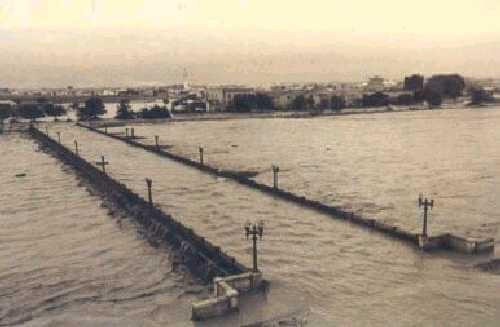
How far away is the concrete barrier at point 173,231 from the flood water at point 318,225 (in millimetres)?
665

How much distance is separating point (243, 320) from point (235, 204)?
1048 centimetres

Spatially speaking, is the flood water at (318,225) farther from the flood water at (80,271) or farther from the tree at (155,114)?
the tree at (155,114)

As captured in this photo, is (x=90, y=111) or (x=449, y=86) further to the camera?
(x=449, y=86)

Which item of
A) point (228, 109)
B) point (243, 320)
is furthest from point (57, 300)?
point (228, 109)

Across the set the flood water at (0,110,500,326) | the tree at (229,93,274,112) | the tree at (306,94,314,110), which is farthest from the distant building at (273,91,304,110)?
the flood water at (0,110,500,326)

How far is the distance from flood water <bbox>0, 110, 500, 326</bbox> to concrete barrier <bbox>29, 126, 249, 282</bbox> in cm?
66

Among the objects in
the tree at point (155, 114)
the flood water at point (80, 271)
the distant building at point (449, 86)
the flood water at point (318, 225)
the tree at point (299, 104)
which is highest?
the distant building at point (449, 86)

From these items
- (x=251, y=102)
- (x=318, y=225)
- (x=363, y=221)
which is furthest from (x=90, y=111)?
(x=363, y=221)

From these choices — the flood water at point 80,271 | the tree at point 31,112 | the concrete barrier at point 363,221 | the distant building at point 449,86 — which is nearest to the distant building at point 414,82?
the distant building at point 449,86

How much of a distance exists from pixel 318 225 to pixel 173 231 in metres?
4.37

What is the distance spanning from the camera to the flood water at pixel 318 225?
10.9m

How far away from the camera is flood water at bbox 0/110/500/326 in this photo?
10883 millimetres

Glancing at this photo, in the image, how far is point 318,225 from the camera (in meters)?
16.8

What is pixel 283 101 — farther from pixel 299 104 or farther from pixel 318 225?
pixel 318 225
